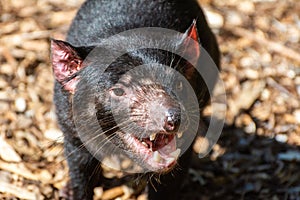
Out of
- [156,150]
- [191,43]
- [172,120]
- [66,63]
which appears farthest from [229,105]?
[172,120]

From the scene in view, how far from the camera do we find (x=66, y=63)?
14.2ft

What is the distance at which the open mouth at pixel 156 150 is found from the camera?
4.17 metres

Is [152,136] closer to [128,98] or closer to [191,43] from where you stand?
[128,98]

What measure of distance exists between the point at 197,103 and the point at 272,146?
1478mm

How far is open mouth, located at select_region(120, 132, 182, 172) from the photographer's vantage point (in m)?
4.17

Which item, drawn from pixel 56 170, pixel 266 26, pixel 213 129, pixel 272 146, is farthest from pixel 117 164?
pixel 266 26

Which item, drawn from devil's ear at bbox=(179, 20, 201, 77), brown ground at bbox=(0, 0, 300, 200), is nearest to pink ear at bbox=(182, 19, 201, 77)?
devil's ear at bbox=(179, 20, 201, 77)

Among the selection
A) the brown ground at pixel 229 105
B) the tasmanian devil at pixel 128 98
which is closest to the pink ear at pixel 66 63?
the tasmanian devil at pixel 128 98

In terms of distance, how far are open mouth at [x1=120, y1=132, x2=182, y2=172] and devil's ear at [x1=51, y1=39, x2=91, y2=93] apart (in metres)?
0.49

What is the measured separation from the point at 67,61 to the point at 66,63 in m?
0.01

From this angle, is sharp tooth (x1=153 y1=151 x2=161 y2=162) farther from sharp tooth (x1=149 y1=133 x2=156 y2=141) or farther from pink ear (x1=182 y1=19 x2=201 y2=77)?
pink ear (x1=182 y1=19 x2=201 y2=77)

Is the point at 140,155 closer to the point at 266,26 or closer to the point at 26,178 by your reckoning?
the point at 26,178

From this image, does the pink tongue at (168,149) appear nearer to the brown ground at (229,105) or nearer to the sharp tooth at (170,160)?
the sharp tooth at (170,160)

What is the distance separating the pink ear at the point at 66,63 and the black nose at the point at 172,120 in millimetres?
735
